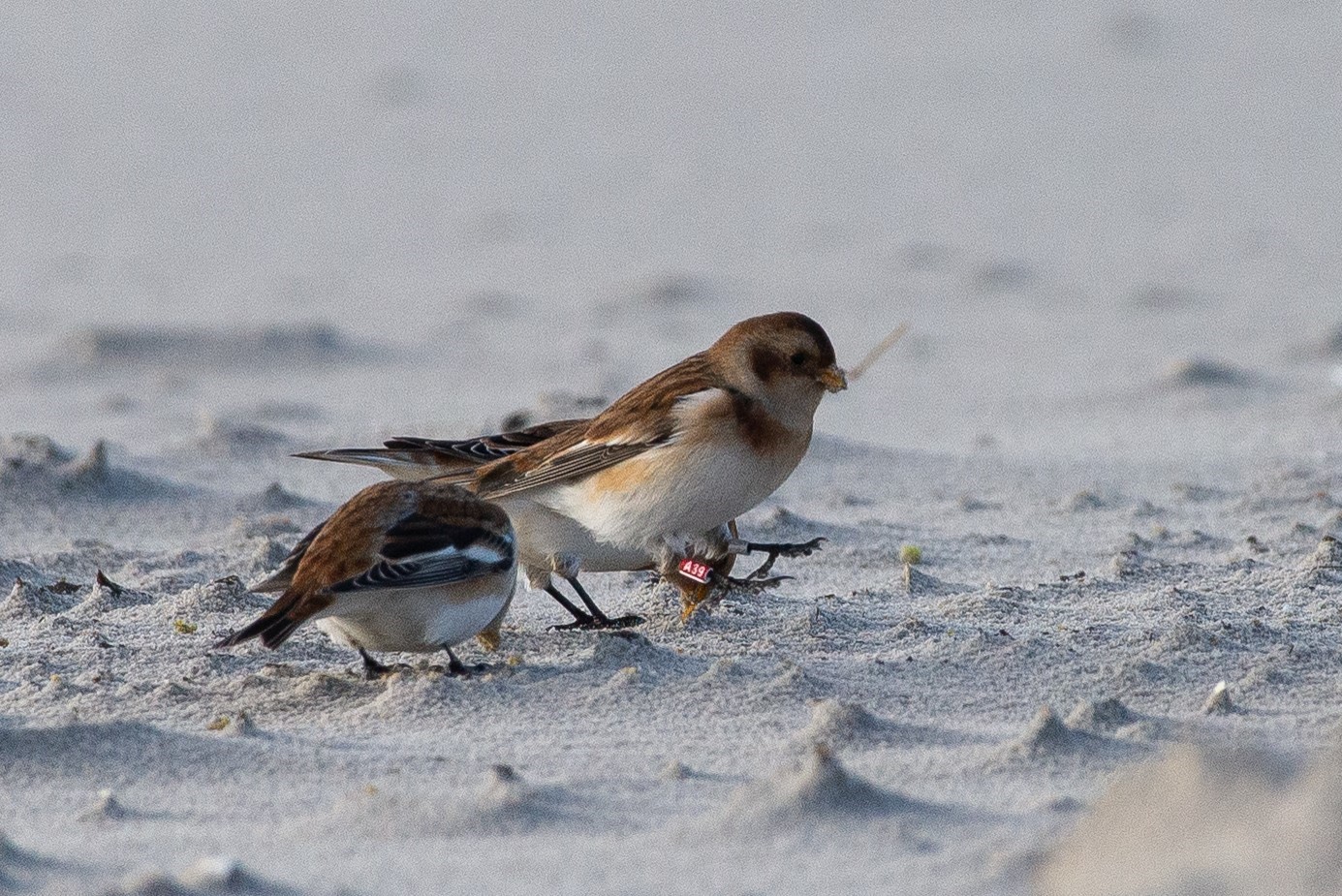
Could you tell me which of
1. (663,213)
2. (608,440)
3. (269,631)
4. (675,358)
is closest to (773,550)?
(608,440)

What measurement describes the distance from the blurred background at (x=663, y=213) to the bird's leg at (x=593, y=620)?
2567 millimetres

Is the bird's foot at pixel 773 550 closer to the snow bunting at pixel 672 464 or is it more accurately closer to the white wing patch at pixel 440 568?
the snow bunting at pixel 672 464

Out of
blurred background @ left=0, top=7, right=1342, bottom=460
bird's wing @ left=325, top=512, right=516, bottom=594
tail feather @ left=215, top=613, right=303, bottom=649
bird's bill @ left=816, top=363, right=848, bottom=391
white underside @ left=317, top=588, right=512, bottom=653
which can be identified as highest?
bird's bill @ left=816, top=363, right=848, bottom=391

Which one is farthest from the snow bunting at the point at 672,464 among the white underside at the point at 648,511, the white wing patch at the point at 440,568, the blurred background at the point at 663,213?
the blurred background at the point at 663,213

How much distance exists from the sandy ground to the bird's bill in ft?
2.01

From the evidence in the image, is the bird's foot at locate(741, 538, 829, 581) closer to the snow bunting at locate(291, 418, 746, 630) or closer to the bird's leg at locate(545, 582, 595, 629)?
the snow bunting at locate(291, 418, 746, 630)

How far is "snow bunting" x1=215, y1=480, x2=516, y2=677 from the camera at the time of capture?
4504mm

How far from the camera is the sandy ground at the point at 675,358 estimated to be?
3.69m

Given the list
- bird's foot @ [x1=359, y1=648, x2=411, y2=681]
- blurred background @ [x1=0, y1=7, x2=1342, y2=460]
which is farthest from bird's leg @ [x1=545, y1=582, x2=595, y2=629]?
blurred background @ [x1=0, y1=7, x2=1342, y2=460]

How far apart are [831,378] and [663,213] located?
8.29 meters

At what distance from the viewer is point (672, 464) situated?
5430mm

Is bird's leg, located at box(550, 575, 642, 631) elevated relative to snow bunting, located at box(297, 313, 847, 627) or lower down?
lower down

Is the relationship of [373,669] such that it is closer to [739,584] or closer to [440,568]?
[440,568]

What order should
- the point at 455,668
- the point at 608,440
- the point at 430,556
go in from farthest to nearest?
1. the point at 608,440
2. the point at 455,668
3. the point at 430,556
